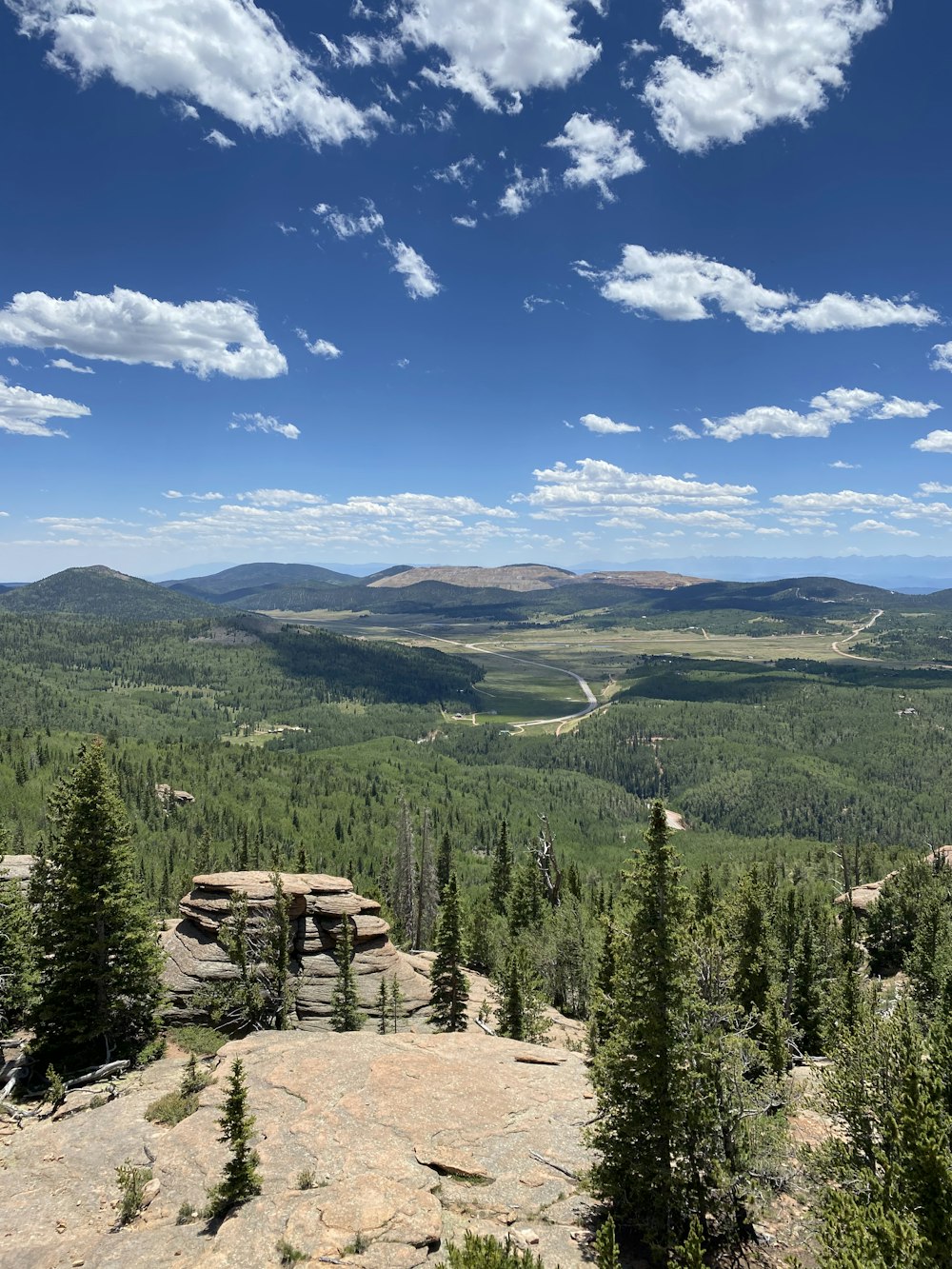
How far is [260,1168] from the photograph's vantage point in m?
26.8

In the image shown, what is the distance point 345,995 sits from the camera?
5353 cm

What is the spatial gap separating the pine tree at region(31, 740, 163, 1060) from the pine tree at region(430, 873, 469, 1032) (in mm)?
24523

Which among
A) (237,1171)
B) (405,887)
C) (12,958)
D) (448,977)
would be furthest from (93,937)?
(405,887)

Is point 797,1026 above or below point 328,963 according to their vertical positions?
below

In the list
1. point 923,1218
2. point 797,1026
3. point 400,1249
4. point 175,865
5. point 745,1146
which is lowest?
point 175,865

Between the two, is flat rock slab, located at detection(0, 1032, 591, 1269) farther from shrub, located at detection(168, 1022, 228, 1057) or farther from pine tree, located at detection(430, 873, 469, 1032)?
pine tree, located at detection(430, 873, 469, 1032)

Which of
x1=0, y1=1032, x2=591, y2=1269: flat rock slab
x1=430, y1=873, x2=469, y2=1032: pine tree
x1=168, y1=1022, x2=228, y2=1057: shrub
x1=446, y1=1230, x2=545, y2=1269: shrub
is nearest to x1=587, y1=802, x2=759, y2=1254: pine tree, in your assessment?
x1=0, y1=1032, x2=591, y2=1269: flat rock slab

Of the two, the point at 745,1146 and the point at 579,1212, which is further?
the point at 579,1212

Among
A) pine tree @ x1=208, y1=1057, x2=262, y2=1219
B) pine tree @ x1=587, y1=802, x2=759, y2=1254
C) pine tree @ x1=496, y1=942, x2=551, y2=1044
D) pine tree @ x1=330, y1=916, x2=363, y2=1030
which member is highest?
Result: pine tree @ x1=587, y1=802, x2=759, y2=1254

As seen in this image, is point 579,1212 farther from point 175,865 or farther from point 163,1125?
point 175,865

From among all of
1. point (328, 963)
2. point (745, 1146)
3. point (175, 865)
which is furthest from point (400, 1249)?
point (175, 865)

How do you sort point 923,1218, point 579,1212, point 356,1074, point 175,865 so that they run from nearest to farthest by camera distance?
point 923,1218, point 579,1212, point 356,1074, point 175,865

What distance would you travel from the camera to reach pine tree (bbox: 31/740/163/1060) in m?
38.8

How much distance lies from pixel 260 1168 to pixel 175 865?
524 feet
